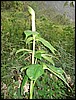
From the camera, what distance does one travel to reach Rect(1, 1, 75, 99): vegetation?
1389 millimetres

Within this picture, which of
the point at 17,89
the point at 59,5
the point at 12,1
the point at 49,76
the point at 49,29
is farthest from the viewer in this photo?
the point at 59,5

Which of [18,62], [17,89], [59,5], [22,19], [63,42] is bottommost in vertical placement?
[17,89]

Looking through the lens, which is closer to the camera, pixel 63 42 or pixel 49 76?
pixel 49 76

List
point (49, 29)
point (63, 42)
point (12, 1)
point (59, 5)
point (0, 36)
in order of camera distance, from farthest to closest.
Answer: point (59, 5) < point (12, 1) < point (49, 29) < point (63, 42) < point (0, 36)

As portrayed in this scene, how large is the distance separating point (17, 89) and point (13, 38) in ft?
1.53

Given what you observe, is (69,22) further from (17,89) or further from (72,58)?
(17,89)

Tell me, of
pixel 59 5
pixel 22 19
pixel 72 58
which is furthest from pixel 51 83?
pixel 59 5

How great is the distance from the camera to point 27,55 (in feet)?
5.14

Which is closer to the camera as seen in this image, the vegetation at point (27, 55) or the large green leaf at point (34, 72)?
the large green leaf at point (34, 72)

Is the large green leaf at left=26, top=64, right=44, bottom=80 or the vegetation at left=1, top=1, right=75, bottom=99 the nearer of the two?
the large green leaf at left=26, top=64, right=44, bottom=80

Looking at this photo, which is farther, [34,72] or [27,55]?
[27,55]

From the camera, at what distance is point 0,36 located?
5.55 ft

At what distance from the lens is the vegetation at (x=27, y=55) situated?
1389 mm

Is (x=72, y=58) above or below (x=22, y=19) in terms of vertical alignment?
below
